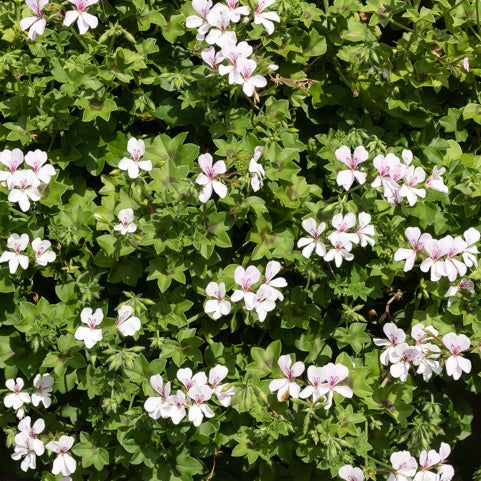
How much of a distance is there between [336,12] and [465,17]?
1.71 ft

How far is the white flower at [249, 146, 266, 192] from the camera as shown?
8.48 ft

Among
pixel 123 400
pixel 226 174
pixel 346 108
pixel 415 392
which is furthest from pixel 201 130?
pixel 415 392

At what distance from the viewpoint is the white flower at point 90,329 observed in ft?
8.38

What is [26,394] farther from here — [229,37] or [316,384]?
[229,37]

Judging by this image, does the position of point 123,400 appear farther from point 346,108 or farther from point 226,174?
point 346,108

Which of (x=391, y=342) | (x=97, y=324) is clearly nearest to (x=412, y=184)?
(x=391, y=342)

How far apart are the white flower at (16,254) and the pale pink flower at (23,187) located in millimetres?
119

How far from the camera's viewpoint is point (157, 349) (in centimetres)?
285

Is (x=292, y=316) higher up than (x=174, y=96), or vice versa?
(x=174, y=96)

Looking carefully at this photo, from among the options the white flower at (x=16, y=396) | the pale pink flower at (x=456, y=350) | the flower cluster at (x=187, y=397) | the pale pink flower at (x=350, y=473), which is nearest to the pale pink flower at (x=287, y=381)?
the flower cluster at (x=187, y=397)

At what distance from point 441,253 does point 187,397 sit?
3.11 ft

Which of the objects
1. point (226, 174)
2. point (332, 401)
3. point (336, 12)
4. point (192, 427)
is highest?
point (336, 12)

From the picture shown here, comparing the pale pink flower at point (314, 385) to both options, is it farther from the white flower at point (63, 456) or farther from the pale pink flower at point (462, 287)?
the white flower at point (63, 456)

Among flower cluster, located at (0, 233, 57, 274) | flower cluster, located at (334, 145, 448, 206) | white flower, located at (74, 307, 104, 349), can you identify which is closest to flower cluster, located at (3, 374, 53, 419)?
white flower, located at (74, 307, 104, 349)
